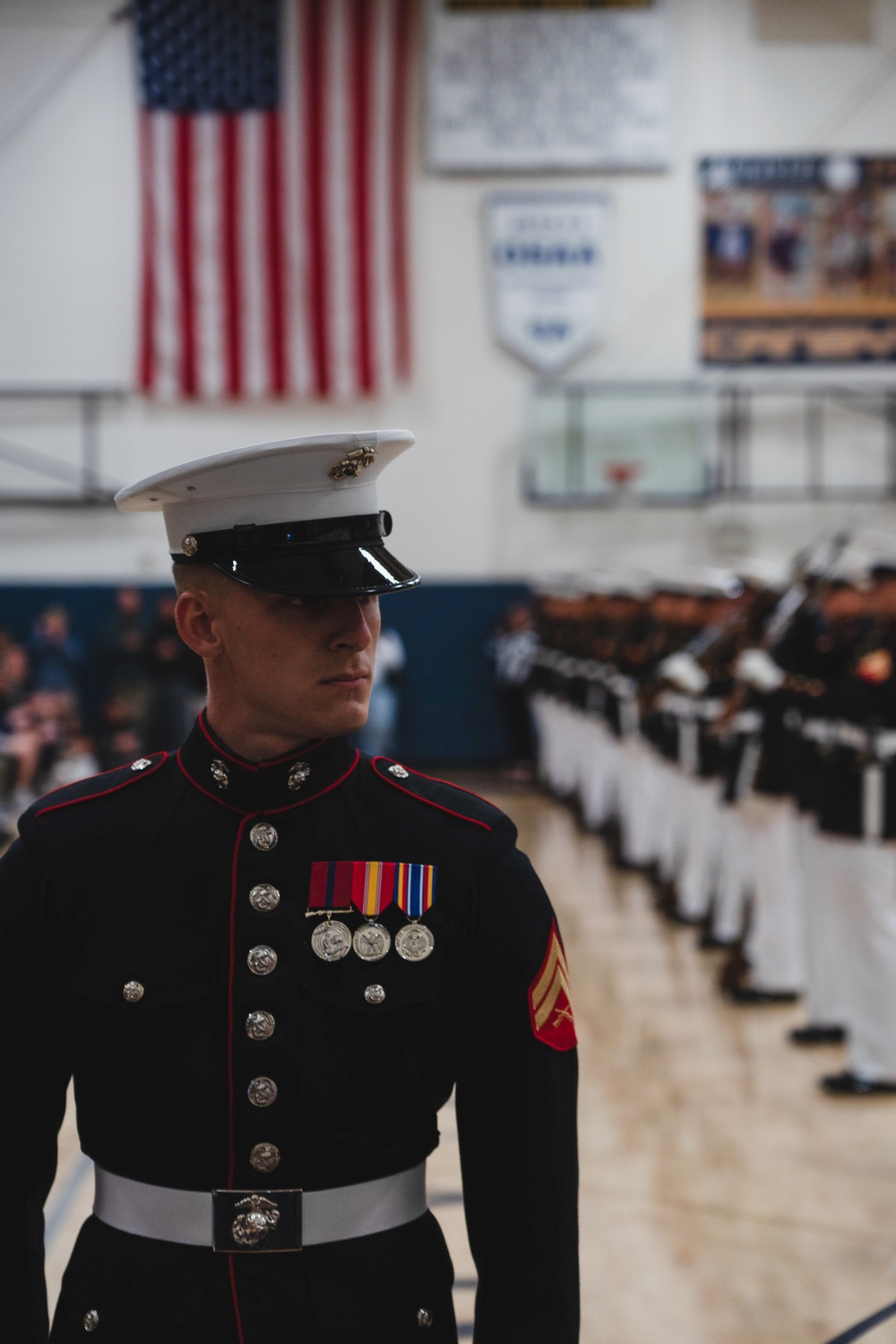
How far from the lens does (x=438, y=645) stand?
566 inches

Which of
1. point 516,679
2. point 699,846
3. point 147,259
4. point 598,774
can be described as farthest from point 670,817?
point 147,259

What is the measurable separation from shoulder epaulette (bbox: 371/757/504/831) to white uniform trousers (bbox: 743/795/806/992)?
4.62 m

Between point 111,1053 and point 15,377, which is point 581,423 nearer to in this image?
point 15,377

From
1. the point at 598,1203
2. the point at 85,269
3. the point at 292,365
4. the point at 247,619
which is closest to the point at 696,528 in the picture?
the point at 292,365

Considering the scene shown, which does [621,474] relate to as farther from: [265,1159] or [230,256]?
[265,1159]

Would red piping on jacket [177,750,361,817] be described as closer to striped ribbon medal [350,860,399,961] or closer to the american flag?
striped ribbon medal [350,860,399,961]

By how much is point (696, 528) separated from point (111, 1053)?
13075mm

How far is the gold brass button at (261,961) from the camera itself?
1.41 m

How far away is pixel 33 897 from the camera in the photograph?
144 cm

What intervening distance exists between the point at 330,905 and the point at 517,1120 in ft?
0.88

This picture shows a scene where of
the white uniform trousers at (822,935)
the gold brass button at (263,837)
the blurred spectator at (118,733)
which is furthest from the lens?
the blurred spectator at (118,733)

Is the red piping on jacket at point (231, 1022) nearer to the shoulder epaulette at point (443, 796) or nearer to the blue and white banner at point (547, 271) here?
the shoulder epaulette at point (443, 796)

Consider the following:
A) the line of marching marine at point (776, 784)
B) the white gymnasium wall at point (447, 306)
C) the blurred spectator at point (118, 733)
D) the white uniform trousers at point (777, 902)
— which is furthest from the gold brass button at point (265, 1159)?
the white gymnasium wall at point (447, 306)

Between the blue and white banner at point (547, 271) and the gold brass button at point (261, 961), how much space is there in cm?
1302
